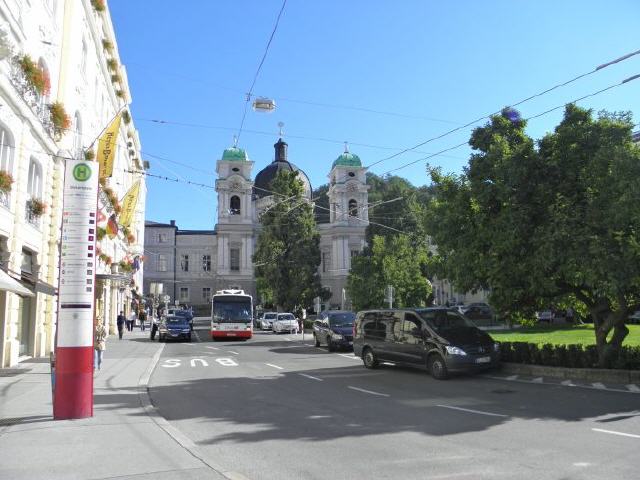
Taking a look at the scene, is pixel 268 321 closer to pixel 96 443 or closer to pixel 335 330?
pixel 335 330

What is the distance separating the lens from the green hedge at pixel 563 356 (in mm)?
14383

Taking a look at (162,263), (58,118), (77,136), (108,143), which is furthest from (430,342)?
(162,263)

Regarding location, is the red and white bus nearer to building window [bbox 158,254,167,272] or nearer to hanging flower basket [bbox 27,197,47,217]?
hanging flower basket [bbox 27,197,47,217]

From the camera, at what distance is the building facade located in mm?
15953

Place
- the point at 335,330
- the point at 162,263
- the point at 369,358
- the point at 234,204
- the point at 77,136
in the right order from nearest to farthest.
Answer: the point at 369,358 < the point at 77,136 < the point at 335,330 < the point at 234,204 < the point at 162,263

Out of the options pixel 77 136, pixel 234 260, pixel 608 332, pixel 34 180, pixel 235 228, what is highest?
pixel 235 228

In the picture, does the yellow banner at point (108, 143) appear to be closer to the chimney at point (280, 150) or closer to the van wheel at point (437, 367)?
the van wheel at point (437, 367)

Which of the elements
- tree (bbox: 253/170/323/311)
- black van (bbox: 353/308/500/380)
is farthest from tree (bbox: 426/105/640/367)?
tree (bbox: 253/170/323/311)

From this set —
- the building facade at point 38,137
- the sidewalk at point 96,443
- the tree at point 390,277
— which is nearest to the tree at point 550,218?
the sidewalk at point 96,443

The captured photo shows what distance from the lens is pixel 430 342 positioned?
1567 cm

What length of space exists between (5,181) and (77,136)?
1038cm

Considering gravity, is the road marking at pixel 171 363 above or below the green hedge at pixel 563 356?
below

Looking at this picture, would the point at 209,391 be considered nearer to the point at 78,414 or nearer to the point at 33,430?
the point at 78,414

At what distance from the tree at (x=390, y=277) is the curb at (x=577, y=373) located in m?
19.2
